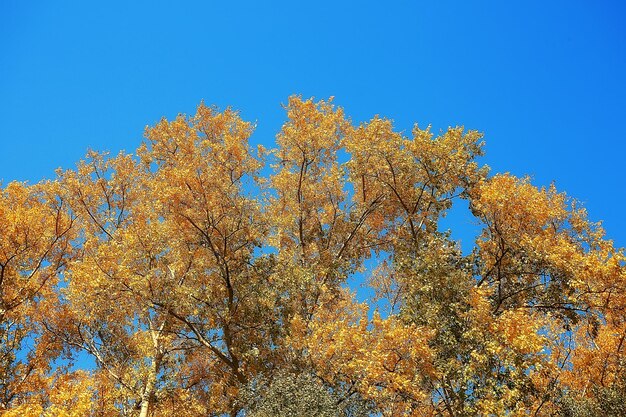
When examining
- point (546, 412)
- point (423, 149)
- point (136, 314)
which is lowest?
point (546, 412)

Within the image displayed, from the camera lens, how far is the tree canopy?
1755 cm

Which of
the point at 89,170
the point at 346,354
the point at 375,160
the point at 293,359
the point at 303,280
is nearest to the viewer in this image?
the point at 346,354

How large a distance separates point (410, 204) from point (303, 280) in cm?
649

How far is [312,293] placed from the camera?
22234 millimetres

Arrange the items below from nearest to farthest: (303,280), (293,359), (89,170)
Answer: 1. (293,359)
2. (303,280)
3. (89,170)

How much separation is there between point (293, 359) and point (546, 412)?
9.32m

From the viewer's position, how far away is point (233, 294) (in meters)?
22.0

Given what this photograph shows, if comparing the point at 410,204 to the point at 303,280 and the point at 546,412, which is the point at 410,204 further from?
the point at 546,412

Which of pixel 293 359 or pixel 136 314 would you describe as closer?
pixel 293 359

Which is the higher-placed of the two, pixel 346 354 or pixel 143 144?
pixel 143 144

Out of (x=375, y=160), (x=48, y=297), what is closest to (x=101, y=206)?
(x=48, y=297)

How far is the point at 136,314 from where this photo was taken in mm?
22906

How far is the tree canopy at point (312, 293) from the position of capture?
17547 mm

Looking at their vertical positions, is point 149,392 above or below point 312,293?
below
